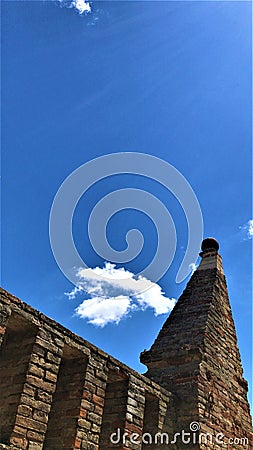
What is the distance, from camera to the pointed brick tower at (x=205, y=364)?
276 inches

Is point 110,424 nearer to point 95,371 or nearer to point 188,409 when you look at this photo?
point 95,371

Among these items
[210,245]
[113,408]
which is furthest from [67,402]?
[210,245]

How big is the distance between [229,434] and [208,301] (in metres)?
2.50

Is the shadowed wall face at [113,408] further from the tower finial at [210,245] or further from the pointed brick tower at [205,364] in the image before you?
the tower finial at [210,245]

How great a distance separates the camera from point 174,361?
24.9 feet

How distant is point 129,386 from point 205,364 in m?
2.00

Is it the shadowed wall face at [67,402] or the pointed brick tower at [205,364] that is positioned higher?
the pointed brick tower at [205,364]

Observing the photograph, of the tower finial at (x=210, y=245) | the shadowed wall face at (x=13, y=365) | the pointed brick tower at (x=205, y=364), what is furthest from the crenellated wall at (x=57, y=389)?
the tower finial at (x=210, y=245)

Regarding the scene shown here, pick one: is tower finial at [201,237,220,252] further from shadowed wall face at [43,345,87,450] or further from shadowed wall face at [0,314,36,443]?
shadowed wall face at [0,314,36,443]

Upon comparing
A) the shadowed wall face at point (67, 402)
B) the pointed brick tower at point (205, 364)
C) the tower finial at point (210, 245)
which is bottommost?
the shadowed wall face at point (67, 402)

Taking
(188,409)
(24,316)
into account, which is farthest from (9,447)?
(188,409)

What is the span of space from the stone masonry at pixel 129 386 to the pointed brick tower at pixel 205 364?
18 millimetres

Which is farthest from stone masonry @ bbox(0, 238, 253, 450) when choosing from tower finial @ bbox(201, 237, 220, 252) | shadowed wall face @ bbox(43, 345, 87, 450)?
tower finial @ bbox(201, 237, 220, 252)

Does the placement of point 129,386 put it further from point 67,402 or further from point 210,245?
point 210,245
